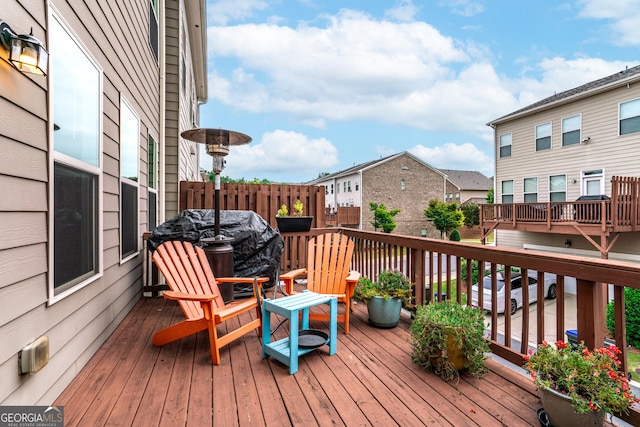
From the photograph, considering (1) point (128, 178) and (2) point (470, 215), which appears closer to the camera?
(1) point (128, 178)

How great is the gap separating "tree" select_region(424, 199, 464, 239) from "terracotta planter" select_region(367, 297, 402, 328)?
20703 millimetres

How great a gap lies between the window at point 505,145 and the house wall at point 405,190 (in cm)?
934

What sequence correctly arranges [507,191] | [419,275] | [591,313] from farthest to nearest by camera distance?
[507,191]
[419,275]
[591,313]

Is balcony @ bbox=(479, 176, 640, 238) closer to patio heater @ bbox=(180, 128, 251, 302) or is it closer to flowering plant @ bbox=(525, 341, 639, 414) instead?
flowering plant @ bbox=(525, 341, 639, 414)

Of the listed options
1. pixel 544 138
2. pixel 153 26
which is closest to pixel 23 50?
pixel 153 26

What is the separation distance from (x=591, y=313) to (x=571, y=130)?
12902 mm

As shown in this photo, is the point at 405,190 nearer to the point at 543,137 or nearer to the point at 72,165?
the point at 543,137

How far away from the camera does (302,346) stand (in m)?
2.49

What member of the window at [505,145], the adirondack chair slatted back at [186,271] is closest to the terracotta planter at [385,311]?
the adirondack chair slatted back at [186,271]

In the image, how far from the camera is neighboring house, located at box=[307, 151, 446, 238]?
22719 mm

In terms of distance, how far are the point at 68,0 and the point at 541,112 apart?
14919 millimetres

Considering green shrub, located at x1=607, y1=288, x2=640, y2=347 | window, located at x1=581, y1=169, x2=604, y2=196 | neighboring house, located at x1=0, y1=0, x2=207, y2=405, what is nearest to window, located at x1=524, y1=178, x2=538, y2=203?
window, located at x1=581, y1=169, x2=604, y2=196

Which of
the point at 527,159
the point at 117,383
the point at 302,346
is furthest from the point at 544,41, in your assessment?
the point at 117,383

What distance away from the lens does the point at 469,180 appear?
32406 millimetres
